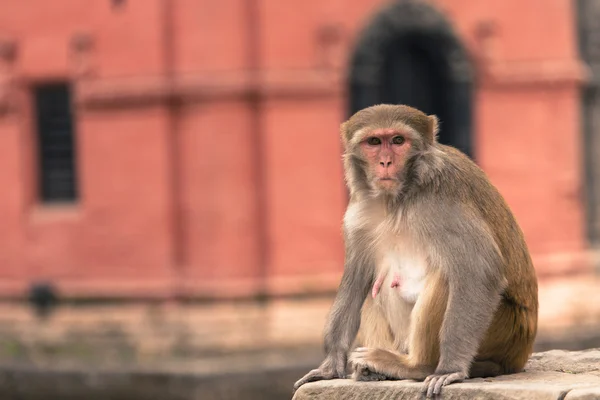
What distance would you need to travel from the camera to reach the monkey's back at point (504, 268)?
5188 mm

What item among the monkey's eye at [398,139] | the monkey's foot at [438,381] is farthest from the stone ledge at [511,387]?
the monkey's eye at [398,139]

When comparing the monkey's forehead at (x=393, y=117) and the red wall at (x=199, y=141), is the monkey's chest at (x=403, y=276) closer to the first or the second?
the monkey's forehead at (x=393, y=117)

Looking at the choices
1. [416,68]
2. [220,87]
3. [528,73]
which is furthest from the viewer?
[528,73]

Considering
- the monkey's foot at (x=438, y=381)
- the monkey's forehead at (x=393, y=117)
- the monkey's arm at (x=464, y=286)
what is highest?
the monkey's forehead at (x=393, y=117)

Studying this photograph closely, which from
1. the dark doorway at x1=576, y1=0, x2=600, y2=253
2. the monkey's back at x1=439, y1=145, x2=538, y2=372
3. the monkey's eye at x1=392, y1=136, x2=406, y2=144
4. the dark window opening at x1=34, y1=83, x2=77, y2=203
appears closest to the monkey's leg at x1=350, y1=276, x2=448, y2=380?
the monkey's back at x1=439, y1=145, x2=538, y2=372

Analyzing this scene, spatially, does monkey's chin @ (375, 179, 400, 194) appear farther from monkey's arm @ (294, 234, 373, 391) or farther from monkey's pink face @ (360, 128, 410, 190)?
monkey's arm @ (294, 234, 373, 391)

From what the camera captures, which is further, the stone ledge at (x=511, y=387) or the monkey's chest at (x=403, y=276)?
the monkey's chest at (x=403, y=276)

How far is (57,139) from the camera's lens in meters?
15.7

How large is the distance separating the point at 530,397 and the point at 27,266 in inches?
459

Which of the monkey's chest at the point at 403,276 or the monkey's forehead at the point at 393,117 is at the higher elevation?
the monkey's forehead at the point at 393,117

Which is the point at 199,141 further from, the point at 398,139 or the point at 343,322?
the point at 398,139

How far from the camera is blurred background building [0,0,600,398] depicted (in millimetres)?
14750

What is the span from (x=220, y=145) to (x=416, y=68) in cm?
277

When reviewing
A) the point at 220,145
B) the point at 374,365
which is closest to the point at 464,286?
the point at 374,365
